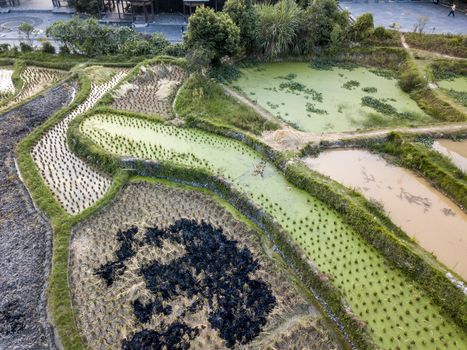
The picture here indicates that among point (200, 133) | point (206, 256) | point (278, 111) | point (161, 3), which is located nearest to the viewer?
point (206, 256)

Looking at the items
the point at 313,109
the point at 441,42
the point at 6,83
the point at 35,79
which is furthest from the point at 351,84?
the point at 6,83

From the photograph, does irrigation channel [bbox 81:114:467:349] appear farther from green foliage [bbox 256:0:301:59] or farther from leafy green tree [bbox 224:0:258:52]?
green foliage [bbox 256:0:301:59]

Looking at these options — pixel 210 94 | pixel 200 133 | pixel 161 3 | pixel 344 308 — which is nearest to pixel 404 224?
pixel 344 308

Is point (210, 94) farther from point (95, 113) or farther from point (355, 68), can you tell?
point (355, 68)

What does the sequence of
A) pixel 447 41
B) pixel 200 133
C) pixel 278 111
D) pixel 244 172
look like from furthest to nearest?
pixel 447 41
pixel 278 111
pixel 200 133
pixel 244 172

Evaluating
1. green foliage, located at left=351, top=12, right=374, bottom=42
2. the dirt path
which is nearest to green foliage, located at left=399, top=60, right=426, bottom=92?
the dirt path

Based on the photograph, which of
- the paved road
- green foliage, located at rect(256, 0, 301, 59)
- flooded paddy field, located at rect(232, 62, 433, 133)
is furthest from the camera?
the paved road
